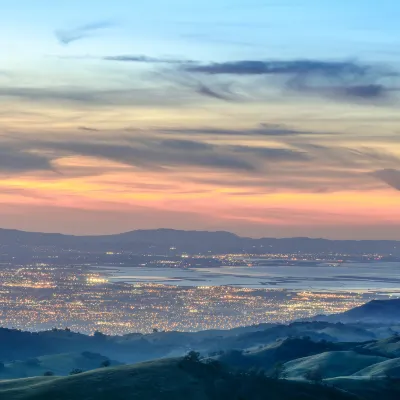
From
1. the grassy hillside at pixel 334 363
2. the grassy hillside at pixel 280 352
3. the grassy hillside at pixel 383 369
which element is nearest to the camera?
the grassy hillside at pixel 383 369

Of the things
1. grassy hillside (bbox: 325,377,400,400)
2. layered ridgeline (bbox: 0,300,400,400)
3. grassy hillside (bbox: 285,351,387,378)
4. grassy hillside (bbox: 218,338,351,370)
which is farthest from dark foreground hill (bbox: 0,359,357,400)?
grassy hillside (bbox: 218,338,351,370)

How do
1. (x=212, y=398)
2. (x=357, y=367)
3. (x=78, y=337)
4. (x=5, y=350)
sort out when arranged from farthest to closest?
(x=78, y=337)
(x=5, y=350)
(x=357, y=367)
(x=212, y=398)

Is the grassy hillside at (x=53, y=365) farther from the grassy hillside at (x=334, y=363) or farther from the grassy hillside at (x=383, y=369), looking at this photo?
the grassy hillside at (x=383, y=369)

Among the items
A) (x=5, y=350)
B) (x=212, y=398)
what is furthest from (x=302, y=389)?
(x=5, y=350)

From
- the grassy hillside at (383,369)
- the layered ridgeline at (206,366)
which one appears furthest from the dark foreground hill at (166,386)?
the grassy hillside at (383,369)

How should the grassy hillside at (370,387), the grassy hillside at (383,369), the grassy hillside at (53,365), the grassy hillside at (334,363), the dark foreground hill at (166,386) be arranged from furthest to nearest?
the grassy hillside at (53,365) → the grassy hillside at (334,363) → the grassy hillside at (383,369) → the grassy hillside at (370,387) → the dark foreground hill at (166,386)

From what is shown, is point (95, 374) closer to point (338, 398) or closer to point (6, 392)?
point (6, 392)

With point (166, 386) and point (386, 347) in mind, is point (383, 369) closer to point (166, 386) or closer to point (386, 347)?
point (386, 347)
